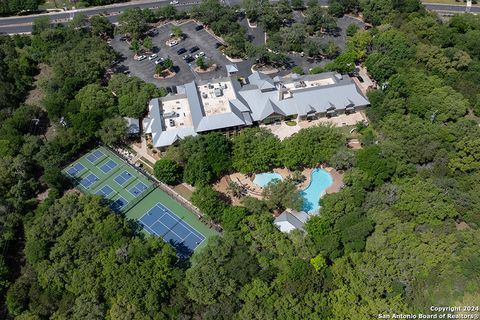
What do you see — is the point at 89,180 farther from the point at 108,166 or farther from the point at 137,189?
the point at 137,189

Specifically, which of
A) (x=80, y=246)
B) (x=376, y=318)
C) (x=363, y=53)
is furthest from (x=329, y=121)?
(x=80, y=246)

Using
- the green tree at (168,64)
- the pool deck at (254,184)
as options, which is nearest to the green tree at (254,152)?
the pool deck at (254,184)

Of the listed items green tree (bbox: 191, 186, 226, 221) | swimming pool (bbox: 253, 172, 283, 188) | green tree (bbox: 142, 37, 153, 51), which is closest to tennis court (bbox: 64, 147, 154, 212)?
green tree (bbox: 191, 186, 226, 221)

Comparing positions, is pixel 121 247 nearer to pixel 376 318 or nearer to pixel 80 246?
pixel 80 246

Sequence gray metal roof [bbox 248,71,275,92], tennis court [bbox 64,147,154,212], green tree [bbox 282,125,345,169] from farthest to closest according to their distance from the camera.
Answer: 1. gray metal roof [bbox 248,71,275,92]
2. green tree [bbox 282,125,345,169]
3. tennis court [bbox 64,147,154,212]

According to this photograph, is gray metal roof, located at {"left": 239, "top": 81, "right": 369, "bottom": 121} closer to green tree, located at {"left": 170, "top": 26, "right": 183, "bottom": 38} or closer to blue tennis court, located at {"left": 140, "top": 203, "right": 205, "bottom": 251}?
blue tennis court, located at {"left": 140, "top": 203, "right": 205, "bottom": 251}

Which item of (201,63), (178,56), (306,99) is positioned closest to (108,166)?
(201,63)
